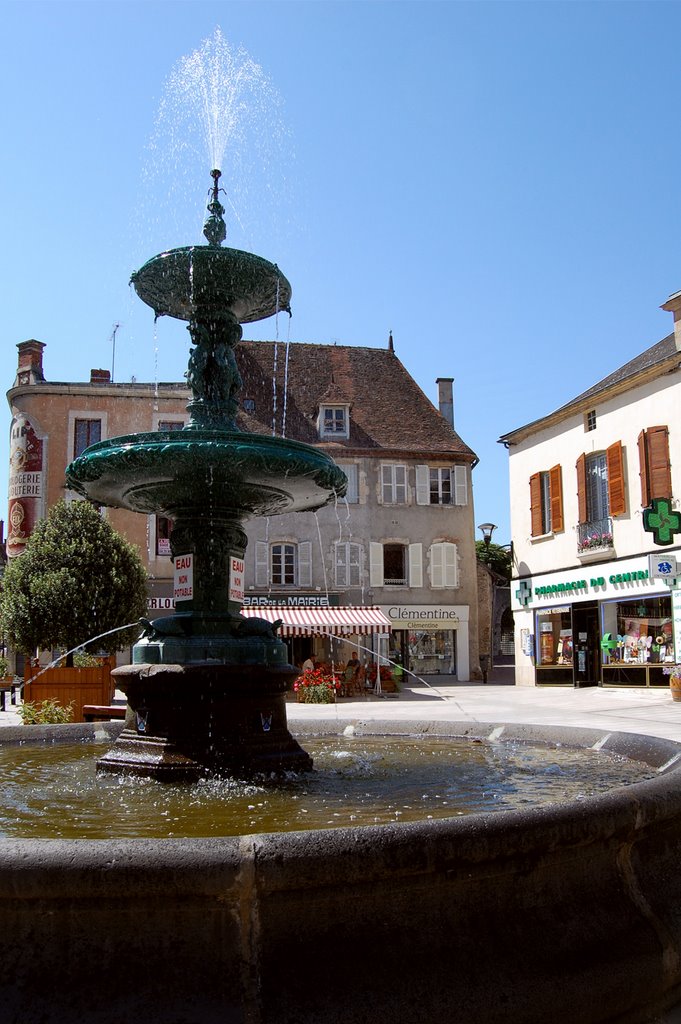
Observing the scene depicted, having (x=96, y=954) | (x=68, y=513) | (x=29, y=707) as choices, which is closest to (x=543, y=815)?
(x=96, y=954)

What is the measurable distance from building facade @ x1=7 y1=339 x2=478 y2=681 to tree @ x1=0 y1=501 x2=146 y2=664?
9417 mm

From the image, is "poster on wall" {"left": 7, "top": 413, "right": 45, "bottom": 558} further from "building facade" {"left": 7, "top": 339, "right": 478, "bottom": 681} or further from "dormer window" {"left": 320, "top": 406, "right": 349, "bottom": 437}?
"dormer window" {"left": 320, "top": 406, "right": 349, "bottom": 437}

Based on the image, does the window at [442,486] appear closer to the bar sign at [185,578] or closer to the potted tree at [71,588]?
the potted tree at [71,588]

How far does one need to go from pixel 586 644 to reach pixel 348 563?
10408 mm

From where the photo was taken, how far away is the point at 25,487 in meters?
32.5

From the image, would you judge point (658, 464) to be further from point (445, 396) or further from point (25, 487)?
point (25, 487)

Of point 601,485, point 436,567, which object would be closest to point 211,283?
point 601,485

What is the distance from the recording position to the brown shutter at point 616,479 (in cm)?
2430

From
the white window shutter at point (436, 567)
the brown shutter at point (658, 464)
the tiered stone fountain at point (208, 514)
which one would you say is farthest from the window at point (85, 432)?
the tiered stone fountain at point (208, 514)

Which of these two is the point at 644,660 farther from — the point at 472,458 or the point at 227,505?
the point at 227,505

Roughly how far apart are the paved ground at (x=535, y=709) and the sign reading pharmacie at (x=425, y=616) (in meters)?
5.61

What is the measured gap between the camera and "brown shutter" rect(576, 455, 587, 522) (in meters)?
26.3

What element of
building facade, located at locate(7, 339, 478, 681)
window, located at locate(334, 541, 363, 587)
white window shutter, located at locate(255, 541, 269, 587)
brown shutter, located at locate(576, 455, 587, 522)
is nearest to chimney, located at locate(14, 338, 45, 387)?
building facade, located at locate(7, 339, 478, 681)

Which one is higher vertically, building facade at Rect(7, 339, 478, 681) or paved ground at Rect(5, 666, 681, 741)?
building facade at Rect(7, 339, 478, 681)
